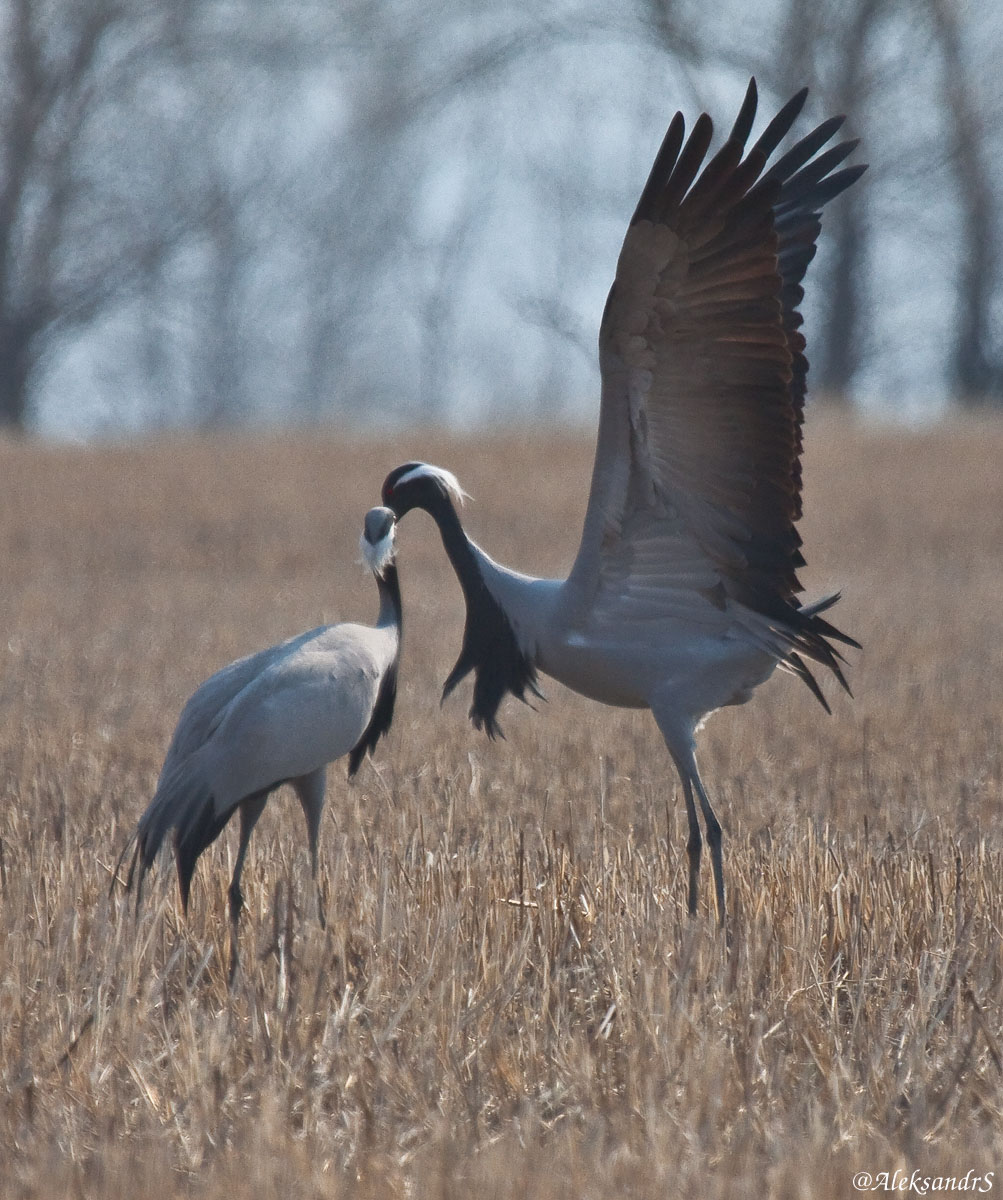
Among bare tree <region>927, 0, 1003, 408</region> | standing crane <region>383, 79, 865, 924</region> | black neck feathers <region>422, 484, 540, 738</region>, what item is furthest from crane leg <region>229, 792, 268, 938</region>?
bare tree <region>927, 0, 1003, 408</region>

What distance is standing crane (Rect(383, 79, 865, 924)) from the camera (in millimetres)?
4305

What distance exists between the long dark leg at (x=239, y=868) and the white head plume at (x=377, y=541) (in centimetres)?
75

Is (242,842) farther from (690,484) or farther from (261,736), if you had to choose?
(690,484)

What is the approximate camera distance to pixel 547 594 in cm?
501

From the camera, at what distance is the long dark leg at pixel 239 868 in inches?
150

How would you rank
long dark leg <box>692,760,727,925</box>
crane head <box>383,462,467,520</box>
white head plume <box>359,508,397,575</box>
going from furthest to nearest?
1. crane head <box>383,462,467,520</box>
2. white head plume <box>359,508,397,575</box>
3. long dark leg <box>692,760,727,925</box>

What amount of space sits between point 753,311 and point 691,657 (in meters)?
1.09

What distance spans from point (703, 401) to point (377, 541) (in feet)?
3.38

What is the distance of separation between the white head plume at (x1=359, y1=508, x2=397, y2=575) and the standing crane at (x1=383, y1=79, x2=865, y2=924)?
257 mm

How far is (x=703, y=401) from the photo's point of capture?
452 centimetres

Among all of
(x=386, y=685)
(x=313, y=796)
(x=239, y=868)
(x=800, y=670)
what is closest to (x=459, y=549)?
(x=386, y=685)

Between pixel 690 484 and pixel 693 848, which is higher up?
pixel 690 484

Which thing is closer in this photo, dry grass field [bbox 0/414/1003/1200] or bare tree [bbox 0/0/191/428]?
dry grass field [bbox 0/414/1003/1200]

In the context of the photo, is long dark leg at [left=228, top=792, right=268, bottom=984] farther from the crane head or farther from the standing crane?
the crane head
